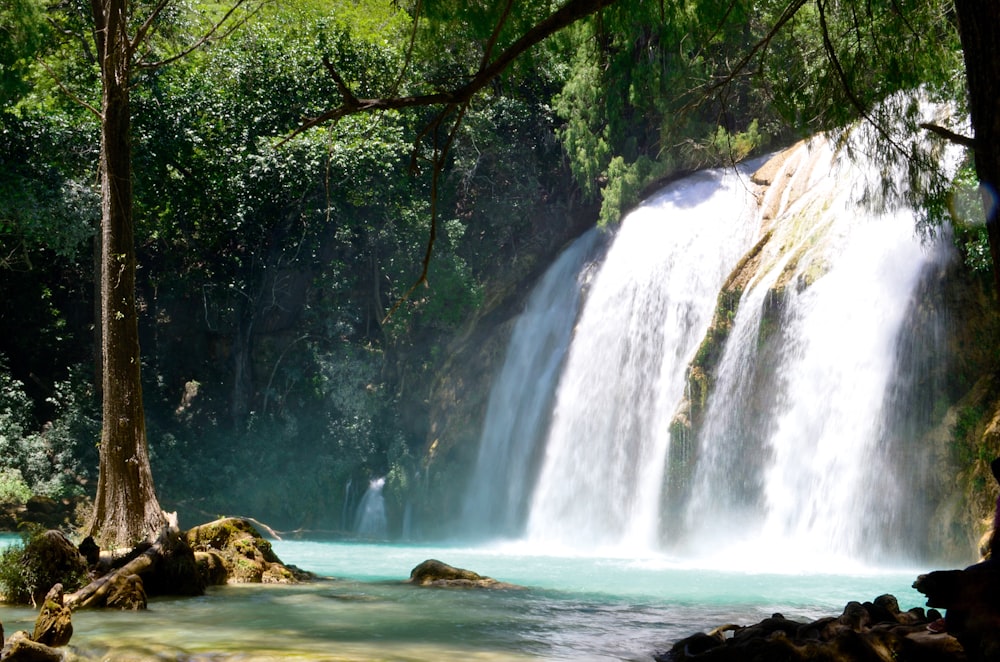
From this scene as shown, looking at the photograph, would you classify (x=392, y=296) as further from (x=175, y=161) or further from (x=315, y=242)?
(x=175, y=161)

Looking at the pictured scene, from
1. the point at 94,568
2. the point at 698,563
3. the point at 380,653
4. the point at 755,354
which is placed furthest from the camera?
the point at 755,354

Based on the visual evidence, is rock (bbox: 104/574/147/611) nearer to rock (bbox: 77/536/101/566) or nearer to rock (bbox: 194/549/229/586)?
rock (bbox: 77/536/101/566)

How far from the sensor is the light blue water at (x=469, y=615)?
6.32 m

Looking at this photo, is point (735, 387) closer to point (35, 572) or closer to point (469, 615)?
point (469, 615)

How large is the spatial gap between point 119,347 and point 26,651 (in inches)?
270

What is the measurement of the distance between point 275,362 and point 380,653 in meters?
21.7

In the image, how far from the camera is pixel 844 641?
5.26m

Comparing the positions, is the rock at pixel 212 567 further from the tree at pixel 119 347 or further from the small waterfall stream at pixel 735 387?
the small waterfall stream at pixel 735 387

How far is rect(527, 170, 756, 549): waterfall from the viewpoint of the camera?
20.1 m

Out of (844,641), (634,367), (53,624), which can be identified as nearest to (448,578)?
(53,624)

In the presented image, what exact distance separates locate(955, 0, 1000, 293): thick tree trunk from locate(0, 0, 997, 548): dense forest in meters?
18.1

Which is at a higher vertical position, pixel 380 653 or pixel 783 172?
pixel 783 172

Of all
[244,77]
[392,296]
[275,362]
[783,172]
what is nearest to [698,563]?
[783,172]

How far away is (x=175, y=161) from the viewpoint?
2414 centimetres
